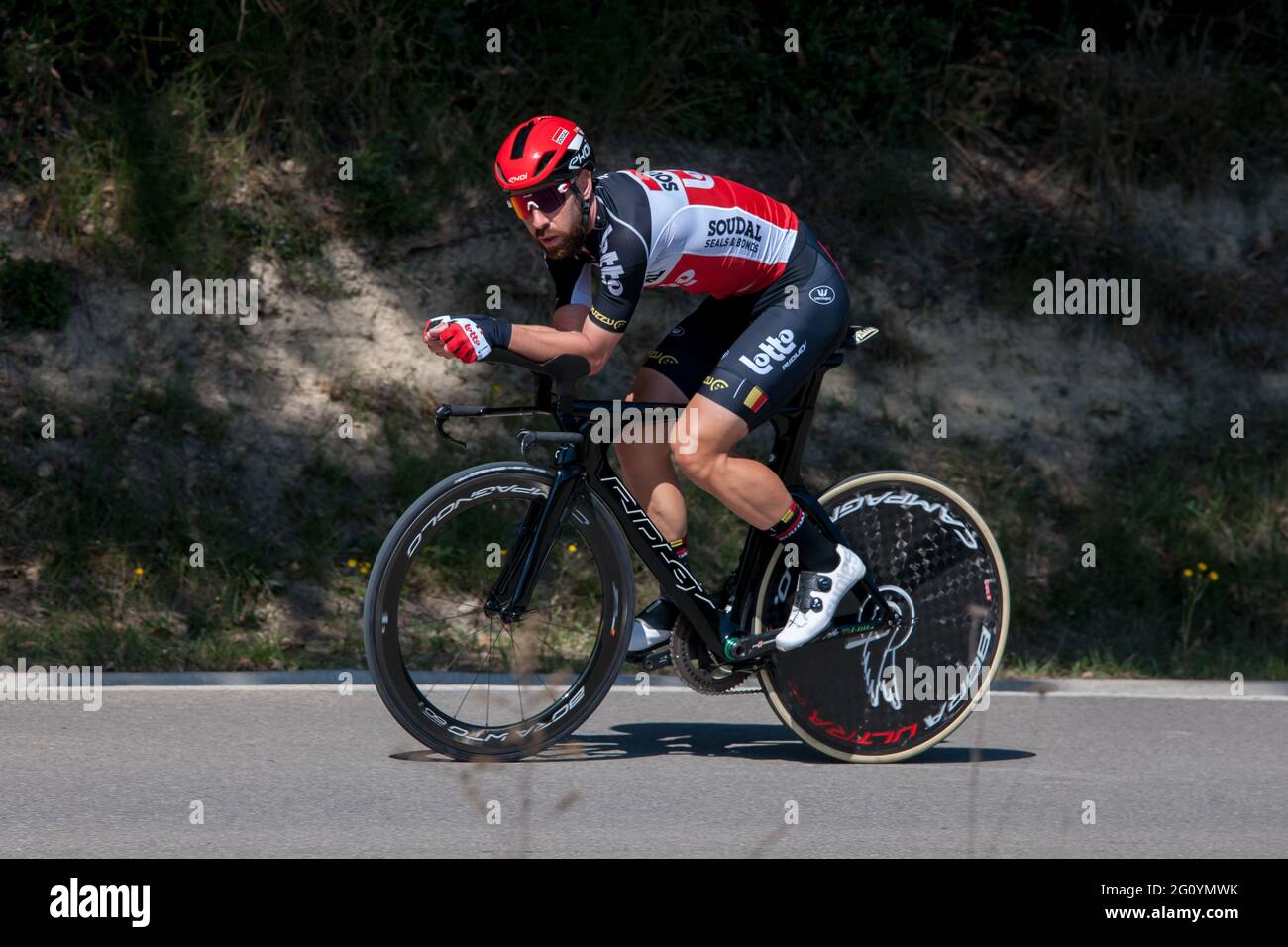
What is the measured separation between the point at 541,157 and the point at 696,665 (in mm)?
1700

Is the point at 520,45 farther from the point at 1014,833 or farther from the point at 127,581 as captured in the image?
the point at 1014,833

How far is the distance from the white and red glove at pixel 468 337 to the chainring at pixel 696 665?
121 cm

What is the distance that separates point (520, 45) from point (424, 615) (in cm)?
555

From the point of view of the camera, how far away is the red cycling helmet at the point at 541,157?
17.7 ft

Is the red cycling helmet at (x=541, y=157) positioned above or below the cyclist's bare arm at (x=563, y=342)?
above

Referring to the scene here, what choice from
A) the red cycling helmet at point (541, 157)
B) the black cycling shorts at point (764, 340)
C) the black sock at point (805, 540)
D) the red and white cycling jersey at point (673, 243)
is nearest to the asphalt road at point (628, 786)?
the black sock at point (805, 540)

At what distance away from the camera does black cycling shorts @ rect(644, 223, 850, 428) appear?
576 cm

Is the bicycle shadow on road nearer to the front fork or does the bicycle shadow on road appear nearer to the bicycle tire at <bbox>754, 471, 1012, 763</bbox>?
the bicycle tire at <bbox>754, 471, 1012, 763</bbox>

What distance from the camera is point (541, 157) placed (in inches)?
213

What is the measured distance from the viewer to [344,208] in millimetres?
10805

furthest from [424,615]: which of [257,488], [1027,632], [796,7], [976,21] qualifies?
[976,21]

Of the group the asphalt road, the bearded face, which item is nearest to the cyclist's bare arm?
the bearded face

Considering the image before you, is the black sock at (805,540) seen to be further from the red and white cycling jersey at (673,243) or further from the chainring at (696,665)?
the red and white cycling jersey at (673,243)

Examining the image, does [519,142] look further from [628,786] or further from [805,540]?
[628,786]
